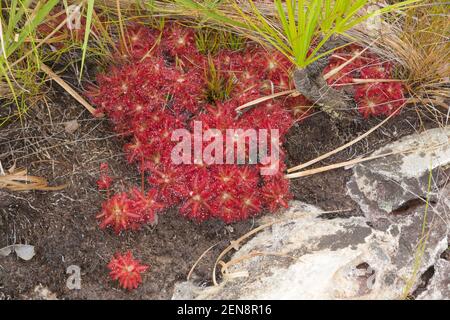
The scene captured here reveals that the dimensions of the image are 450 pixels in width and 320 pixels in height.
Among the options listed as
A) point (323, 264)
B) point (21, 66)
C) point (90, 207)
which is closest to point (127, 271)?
point (90, 207)

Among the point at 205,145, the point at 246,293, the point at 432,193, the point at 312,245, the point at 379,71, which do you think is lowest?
the point at 246,293

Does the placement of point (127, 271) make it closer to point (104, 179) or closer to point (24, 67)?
point (104, 179)

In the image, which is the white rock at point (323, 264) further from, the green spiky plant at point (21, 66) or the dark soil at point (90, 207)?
the green spiky plant at point (21, 66)

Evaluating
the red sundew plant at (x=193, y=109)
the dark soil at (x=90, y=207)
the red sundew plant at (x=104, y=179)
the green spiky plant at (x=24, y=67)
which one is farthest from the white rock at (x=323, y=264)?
the green spiky plant at (x=24, y=67)

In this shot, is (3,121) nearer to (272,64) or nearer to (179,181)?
(179,181)

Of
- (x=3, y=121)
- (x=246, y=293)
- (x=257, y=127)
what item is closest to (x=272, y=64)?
(x=257, y=127)

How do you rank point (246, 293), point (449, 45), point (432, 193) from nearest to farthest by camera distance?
point (246, 293), point (432, 193), point (449, 45)

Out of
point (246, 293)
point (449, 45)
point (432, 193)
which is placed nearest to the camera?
point (246, 293)

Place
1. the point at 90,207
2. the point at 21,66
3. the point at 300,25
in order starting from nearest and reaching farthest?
the point at 300,25 → the point at 90,207 → the point at 21,66
